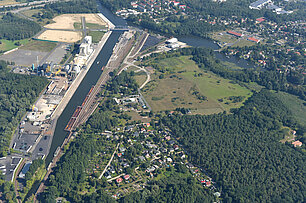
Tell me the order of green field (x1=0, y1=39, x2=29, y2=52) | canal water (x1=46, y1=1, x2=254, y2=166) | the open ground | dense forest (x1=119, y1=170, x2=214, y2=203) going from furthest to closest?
the open ground < green field (x1=0, y1=39, x2=29, y2=52) < canal water (x1=46, y1=1, x2=254, y2=166) < dense forest (x1=119, y1=170, x2=214, y2=203)

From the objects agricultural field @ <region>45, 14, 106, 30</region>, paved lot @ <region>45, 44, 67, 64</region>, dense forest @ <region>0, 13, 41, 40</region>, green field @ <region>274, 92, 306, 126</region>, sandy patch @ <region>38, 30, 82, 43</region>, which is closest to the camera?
green field @ <region>274, 92, 306, 126</region>

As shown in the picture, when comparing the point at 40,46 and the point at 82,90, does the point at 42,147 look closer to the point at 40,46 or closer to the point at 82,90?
the point at 82,90

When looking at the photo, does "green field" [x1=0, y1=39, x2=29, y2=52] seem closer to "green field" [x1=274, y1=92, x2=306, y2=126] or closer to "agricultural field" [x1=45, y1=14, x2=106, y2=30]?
"agricultural field" [x1=45, y1=14, x2=106, y2=30]

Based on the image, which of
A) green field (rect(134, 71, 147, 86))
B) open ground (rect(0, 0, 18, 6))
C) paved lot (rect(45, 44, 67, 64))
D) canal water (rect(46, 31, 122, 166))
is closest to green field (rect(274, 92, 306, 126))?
green field (rect(134, 71, 147, 86))

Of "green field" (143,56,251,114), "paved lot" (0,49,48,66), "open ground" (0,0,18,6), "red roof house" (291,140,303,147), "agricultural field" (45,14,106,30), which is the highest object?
"open ground" (0,0,18,6)

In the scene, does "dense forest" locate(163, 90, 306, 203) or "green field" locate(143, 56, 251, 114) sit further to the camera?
"green field" locate(143, 56, 251, 114)

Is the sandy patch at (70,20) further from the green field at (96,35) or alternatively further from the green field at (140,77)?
the green field at (140,77)

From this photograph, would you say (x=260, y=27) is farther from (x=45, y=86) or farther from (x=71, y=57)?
(x=45, y=86)

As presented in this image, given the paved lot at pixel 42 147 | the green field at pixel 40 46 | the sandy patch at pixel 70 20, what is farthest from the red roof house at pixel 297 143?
the sandy patch at pixel 70 20
